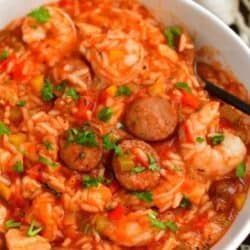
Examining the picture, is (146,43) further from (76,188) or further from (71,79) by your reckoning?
(76,188)

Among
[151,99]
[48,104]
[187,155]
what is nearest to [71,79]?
[48,104]

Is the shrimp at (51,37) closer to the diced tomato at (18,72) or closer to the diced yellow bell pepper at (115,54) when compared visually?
the diced tomato at (18,72)

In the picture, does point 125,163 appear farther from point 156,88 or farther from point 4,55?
point 4,55

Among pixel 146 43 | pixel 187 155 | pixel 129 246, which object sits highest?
pixel 146 43

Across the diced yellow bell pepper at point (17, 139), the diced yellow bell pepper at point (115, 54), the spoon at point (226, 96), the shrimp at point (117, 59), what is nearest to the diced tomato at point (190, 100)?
the spoon at point (226, 96)

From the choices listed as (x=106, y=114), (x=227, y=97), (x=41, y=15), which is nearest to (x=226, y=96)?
(x=227, y=97)

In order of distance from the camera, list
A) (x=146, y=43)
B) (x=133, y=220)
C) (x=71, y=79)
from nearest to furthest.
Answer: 1. (x=133, y=220)
2. (x=71, y=79)
3. (x=146, y=43)

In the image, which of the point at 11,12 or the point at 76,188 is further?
the point at 11,12
